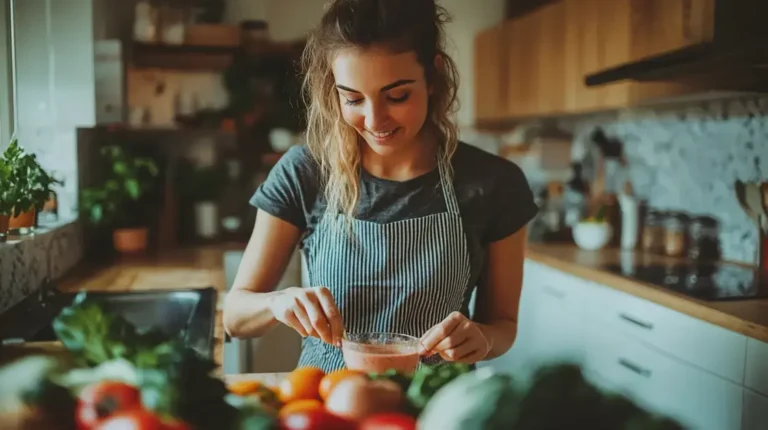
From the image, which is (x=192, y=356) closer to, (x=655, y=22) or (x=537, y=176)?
(x=655, y=22)

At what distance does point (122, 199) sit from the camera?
2.84 meters

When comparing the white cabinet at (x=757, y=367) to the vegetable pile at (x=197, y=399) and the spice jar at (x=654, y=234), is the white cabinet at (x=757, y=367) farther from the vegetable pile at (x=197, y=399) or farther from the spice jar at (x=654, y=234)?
the vegetable pile at (x=197, y=399)

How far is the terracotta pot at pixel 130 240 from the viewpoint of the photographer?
112 inches

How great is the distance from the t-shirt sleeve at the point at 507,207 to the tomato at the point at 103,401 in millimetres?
802

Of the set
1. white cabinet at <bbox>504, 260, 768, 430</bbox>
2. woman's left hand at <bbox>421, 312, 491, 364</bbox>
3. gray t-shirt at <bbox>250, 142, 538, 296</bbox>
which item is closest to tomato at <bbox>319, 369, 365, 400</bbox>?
woman's left hand at <bbox>421, 312, 491, 364</bbox>

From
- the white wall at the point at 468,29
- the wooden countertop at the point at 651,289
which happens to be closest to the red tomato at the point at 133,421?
the wooden countertop at the point at 651,289

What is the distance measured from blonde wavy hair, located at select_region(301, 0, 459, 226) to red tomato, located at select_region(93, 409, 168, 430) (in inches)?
26.6

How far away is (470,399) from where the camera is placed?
0.37m

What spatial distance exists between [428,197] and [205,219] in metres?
2.42

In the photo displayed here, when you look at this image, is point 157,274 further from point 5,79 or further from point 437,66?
point 437,66

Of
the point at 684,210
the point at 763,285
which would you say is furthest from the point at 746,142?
the point at 763,285

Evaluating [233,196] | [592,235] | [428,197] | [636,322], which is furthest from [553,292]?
[233,196]

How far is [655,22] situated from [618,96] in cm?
31

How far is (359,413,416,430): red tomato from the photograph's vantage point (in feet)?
1.31
